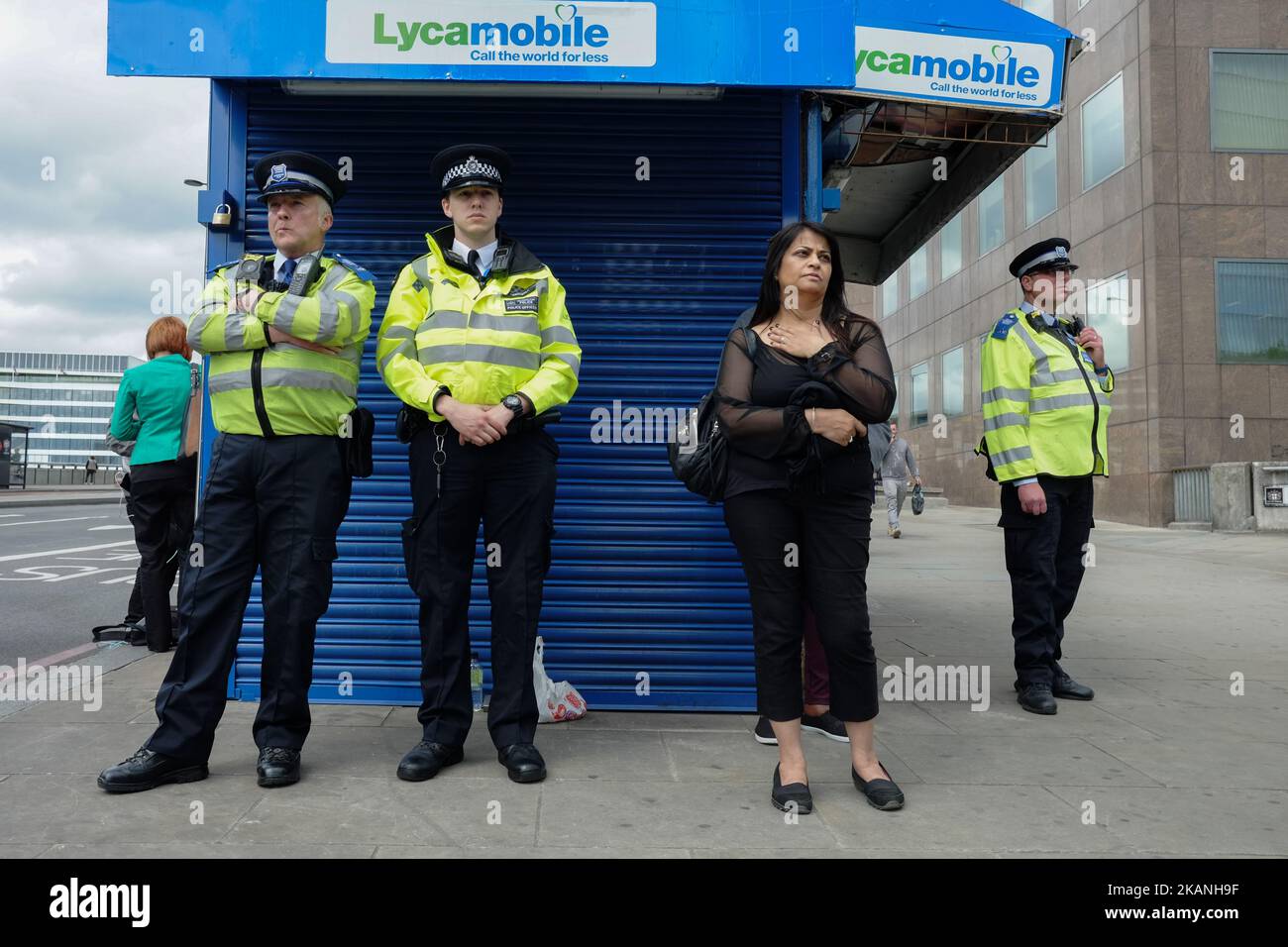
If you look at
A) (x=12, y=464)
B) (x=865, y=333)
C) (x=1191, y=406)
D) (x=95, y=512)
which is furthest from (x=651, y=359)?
(x=12, y=464)

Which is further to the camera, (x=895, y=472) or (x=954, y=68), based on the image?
(x=895, y=472)

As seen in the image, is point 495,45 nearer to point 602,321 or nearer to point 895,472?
point 602,321

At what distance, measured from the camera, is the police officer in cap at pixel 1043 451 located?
15.3 feet

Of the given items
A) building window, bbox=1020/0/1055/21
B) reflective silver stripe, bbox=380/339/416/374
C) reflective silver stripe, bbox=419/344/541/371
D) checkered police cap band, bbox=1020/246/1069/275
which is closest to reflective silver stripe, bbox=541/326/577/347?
reflective silver stripe, bbox=419/344/541/371

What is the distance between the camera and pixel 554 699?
424cm

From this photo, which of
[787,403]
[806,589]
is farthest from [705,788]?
[787,403]

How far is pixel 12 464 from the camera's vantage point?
120ft

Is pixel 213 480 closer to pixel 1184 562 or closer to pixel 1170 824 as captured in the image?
pixel 1170 824

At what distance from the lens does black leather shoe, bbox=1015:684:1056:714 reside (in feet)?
14.7

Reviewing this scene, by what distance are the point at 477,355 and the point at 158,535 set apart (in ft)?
11.3

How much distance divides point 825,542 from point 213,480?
7.02ft

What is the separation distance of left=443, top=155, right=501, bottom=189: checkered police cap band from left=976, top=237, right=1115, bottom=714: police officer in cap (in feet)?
8.54

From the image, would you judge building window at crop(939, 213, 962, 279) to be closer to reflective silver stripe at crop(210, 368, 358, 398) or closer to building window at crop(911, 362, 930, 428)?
building window at crop(911, 362, 930, 428)
